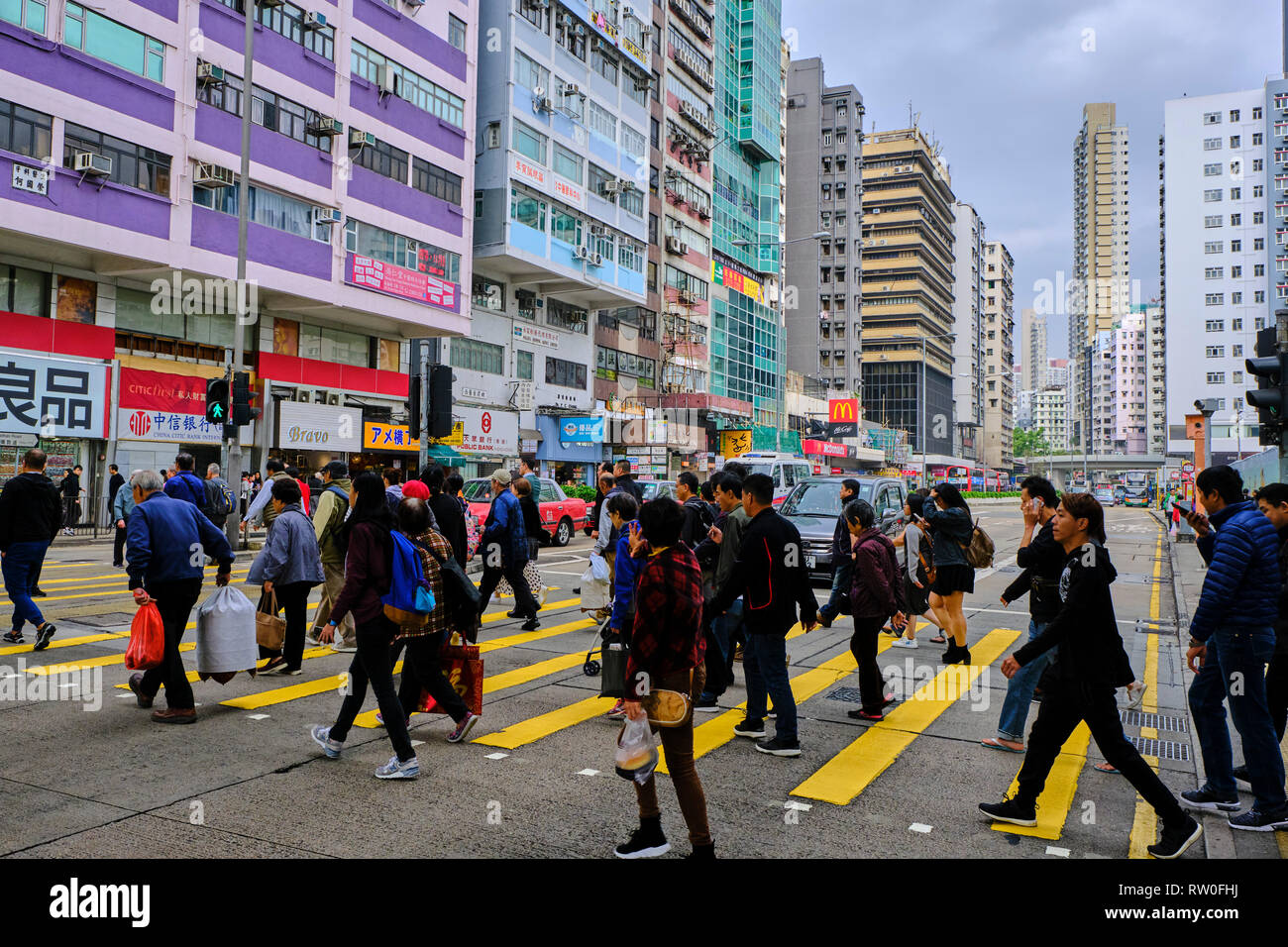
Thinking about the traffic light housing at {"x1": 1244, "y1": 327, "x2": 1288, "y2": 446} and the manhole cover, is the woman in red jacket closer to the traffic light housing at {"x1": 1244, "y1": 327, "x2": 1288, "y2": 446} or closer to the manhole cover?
the manhole cover

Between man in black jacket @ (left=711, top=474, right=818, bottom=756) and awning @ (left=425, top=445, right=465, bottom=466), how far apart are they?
29813mm

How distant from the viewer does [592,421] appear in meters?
42.9

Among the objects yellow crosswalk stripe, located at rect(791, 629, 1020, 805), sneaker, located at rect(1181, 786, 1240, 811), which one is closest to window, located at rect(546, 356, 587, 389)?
yellow crosswalk stripe, located at rect(791, 629, 1020, 805)

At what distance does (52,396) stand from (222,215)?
6.58 metres

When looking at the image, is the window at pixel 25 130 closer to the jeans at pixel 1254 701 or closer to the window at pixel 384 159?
the window at pixel 384 159

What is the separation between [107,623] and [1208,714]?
34.4ft

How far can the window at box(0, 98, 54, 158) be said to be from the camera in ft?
66.8

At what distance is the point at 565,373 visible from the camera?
4338cm

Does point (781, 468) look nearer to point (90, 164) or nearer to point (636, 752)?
point (90, 164)

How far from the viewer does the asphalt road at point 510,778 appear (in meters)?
4.47

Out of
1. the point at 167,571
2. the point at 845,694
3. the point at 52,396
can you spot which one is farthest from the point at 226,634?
the point at 52,396

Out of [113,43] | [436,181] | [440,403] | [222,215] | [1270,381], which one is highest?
[436,181]

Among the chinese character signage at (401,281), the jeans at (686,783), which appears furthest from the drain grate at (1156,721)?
the chinese character signage at (401,281)

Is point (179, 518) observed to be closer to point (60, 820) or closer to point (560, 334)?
point (60, 820)
